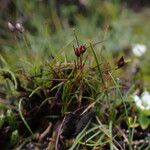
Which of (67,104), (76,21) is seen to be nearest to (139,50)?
(76,21)

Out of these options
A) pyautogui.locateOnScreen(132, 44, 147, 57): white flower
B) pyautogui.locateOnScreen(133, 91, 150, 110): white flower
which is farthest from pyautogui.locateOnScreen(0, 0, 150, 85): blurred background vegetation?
pyautogui.locateOnScreen(133, 91, 150, 110): white flower

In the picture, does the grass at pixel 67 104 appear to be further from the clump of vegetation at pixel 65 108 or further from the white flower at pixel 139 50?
the white flower at pixel 139 50

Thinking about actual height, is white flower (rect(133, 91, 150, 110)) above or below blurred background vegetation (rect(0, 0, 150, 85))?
below

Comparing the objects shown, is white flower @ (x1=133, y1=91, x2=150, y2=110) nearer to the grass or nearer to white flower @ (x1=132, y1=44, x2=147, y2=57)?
the grass

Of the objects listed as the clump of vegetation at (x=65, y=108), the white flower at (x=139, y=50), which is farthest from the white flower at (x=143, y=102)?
the white flower at (x=139, y=50)

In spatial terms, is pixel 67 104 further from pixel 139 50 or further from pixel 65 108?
pixel 139 50

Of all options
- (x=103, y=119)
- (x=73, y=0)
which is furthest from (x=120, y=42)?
(x=103, y=119)

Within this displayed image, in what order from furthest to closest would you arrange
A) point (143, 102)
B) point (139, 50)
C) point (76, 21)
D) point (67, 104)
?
1. point (76, 21)
2. point (139, 50)
3. point (143, 102)
4. point (67, 104)

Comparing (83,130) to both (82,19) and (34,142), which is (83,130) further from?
(82,19)

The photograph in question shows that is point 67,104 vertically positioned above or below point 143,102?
below

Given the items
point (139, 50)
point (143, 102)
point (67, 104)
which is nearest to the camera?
point (67, 104)

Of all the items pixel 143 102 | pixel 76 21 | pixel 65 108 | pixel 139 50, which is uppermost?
pixel 76 21
